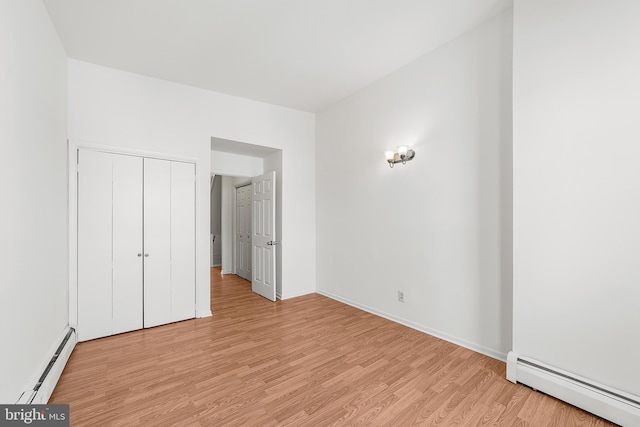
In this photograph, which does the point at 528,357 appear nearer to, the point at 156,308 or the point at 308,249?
the point at 308,249

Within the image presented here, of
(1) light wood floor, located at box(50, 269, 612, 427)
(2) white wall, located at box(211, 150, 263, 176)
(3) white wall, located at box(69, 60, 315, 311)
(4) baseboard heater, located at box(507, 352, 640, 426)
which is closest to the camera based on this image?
(4) baseboard heater, located at box(507, 352, 640, 426)

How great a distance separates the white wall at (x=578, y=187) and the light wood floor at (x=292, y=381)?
512 mm

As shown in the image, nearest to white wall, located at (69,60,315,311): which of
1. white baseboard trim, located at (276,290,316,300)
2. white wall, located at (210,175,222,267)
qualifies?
white baseboard trim, located at (276,290,316,300)

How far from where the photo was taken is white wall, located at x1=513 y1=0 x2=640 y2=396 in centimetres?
185

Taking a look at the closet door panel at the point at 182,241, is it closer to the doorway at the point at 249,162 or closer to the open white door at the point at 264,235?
the doorway at the point at 249,162

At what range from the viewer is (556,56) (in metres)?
2.15

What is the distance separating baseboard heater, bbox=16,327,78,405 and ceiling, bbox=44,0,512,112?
3055 millimetres

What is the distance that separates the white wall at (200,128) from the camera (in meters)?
3.30

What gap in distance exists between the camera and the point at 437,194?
10.6 ft

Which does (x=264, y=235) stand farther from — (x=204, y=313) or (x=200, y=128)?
(x=200, y=128)

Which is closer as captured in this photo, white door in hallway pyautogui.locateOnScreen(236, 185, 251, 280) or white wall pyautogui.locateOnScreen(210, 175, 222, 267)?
white door in hallway pyautogui.locateOnScreen(236, 185, 251, 280)

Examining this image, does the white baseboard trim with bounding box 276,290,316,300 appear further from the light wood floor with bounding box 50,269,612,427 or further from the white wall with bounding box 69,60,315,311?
the light wood floor with bounding box 50,269,612,427

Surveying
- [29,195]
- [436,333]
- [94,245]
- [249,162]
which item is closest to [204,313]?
[94,245]

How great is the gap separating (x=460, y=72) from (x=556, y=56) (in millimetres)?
964
